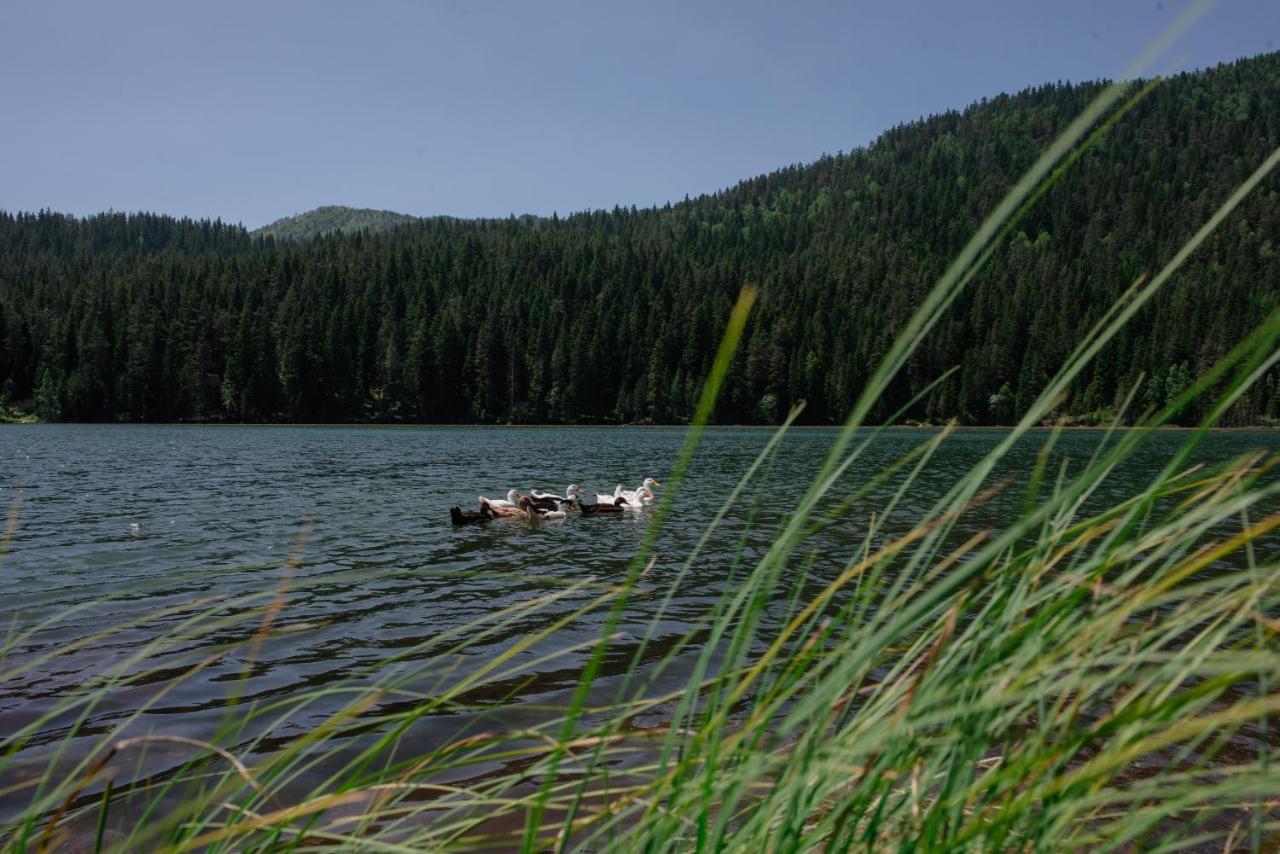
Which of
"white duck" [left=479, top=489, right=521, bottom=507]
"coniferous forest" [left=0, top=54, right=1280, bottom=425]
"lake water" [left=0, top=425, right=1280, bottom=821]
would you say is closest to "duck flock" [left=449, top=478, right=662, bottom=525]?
"white duck" [left=479, top=489, right=521, bottom=507]

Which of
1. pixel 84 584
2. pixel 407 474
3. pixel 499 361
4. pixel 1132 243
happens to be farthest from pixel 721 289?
pixel 84 584

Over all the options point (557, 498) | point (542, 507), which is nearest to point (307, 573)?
point (542, 507)

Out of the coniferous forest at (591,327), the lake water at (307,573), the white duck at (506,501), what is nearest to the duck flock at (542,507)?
the white duck at (506,501)

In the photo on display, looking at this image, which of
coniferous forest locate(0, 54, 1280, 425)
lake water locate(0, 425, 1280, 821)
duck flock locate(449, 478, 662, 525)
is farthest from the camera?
coniferous forest locate(0, 54, 1280, 425)

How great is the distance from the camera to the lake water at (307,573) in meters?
5.34

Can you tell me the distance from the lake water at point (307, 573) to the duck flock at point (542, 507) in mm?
303

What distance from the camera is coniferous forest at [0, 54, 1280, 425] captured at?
95.1 meters

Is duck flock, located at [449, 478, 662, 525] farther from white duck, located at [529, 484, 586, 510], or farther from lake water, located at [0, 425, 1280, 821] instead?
lake water, located at [0, 425, 1280, 821]

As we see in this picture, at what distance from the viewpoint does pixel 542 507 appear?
1648 centimetres

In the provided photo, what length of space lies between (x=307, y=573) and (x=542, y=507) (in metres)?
6.79

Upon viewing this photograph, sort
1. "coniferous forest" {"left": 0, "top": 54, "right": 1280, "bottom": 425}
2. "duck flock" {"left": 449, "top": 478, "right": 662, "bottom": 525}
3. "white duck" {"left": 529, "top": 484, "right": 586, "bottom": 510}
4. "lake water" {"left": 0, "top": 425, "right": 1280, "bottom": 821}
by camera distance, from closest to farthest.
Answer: "lake water" {"left": 0, "top": 425, "right": 1280, "bottom": 821} → "duck flock" {"left": 449, "top": 478, "right": 662, "bottom": 525} → "white duck" {"left": 529, "top": 484, "right": 586, "bottom": 510} → "coniferous forest" {"left": 0, "top": 54, "right": 1280, "bottom": 425}

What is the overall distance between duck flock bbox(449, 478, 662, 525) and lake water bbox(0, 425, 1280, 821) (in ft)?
0.99

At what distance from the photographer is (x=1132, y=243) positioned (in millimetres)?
150375

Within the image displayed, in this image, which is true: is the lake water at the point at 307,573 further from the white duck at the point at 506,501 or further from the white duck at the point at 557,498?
the white duck at the point at 557,498
